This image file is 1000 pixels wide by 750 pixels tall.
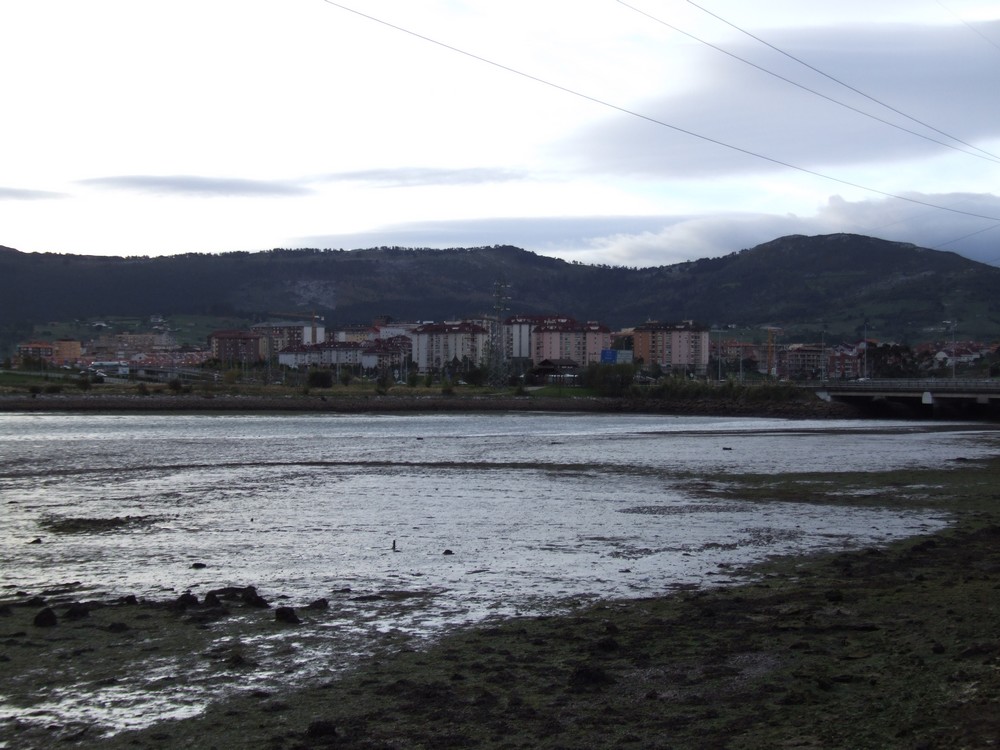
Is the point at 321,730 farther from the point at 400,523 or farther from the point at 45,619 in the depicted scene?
the point at 400,523

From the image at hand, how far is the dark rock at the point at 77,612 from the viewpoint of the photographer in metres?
11.6

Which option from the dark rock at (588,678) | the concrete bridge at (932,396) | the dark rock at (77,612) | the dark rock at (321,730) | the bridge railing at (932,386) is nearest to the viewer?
the dark rock at (321,730)

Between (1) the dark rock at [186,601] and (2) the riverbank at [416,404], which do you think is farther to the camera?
(2) the riverbank at [416,404]

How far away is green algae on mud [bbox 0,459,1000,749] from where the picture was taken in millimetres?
7645

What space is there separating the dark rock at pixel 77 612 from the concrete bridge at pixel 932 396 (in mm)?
81221

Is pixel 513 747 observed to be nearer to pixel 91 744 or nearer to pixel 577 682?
pixel 577 682

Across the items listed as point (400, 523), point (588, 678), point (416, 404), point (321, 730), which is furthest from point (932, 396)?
point (321, 730)

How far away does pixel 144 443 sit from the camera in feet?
149

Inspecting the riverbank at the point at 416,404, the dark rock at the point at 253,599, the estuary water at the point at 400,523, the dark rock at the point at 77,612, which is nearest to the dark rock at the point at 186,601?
the dark rock at the point at 253,599

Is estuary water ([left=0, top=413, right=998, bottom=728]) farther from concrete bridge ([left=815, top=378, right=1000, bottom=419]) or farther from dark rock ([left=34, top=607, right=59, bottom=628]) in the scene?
concrete bridge ([left=815, top=378, right=1000, bottom=419])

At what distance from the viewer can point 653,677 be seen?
30.2 ft

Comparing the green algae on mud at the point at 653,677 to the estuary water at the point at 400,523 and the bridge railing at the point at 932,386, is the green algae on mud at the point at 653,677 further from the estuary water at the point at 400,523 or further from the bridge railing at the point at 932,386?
the bridge railing at the point at 932,386

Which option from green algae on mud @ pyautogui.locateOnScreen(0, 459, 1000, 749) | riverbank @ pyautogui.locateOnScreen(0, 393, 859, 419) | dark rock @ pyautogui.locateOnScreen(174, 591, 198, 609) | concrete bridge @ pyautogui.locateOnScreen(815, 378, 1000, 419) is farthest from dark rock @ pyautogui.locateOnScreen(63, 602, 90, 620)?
concrete bridge @ pyautogui.locateOnScreen(815, 378, 1000, 419)

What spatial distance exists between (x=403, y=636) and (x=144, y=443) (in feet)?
123
